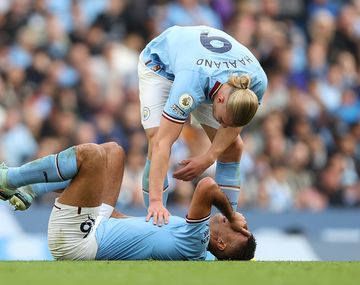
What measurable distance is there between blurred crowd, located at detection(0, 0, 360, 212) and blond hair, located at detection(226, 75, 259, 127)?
4.80 metres

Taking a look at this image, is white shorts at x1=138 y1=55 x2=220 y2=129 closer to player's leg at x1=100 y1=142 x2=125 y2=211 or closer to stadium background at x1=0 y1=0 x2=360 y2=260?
player's leg at x1=100 y1=142 x2=125 y2=211

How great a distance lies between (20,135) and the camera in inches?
506

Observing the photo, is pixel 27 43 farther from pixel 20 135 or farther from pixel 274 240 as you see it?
pixel 274 240

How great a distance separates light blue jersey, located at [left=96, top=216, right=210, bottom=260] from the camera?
312 inches

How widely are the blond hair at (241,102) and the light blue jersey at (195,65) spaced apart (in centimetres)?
17

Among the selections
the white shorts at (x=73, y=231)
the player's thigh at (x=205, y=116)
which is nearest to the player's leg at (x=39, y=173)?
the white shorts at (x=73, y=231)

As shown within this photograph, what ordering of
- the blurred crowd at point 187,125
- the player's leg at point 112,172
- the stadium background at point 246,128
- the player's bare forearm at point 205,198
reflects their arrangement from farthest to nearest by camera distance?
the blurred crowd at point 187,125 → the stadium background at point 246,128 → the player's leg at point 112,172 → the player's bare forearm at point 205,198

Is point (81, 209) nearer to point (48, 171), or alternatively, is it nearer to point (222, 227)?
point (48, 171)

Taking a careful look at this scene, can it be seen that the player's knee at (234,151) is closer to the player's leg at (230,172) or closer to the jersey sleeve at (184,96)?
the player's leg at (230,172)

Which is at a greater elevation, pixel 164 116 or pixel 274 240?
pixel 164 116

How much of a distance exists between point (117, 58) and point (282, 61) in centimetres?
235

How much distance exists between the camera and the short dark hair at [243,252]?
8.17 metres

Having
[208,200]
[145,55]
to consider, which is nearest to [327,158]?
[145,55]

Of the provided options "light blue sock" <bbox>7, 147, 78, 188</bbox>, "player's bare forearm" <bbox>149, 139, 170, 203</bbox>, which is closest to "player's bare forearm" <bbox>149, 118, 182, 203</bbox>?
"player's bare forearm" <bbox>149, 139, 170, 203</bbox>
